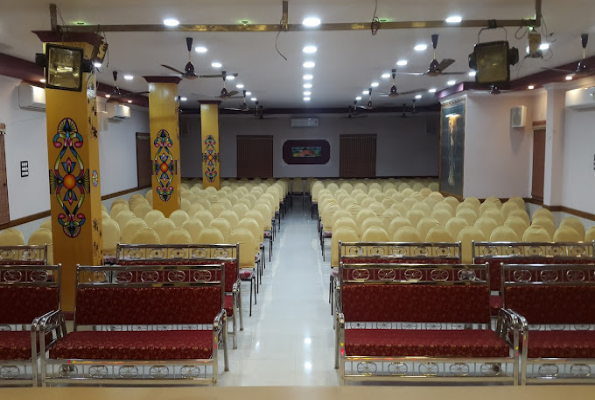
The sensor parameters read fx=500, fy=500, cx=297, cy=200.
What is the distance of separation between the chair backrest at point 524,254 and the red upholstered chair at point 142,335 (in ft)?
9.98

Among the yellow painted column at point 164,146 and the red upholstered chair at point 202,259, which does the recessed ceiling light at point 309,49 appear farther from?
the yellow painted column at point 164,146

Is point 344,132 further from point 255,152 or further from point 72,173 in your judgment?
point 72,173

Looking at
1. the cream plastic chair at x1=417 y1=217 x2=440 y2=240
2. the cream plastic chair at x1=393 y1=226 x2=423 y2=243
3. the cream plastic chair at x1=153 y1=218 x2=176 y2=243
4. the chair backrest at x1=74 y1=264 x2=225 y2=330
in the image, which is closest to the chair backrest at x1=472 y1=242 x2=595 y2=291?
the cream plastic chair at x1=393 y1=226 x2=423 y2=243

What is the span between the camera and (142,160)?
1808 centimetres

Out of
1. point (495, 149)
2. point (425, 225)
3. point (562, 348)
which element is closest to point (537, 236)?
point (425, 225)

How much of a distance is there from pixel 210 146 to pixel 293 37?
9811 millimetres

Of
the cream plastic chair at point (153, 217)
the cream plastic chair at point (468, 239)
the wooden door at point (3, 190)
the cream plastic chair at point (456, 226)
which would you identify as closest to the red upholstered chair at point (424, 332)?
the cream plastic chair at point (468, 239)

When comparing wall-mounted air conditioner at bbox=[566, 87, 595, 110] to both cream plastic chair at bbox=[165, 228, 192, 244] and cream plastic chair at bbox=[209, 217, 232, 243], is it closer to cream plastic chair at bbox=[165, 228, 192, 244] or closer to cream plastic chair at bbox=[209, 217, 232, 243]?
cream plastic chair at bbox=[209, 217, 232, 243]

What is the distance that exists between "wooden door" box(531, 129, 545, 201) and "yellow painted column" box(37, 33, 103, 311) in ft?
35.6

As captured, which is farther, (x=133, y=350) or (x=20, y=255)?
(x=20, y=255)

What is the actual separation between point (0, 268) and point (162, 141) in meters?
6.37

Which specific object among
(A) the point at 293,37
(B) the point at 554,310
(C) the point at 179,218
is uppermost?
(A) the point at 293,37

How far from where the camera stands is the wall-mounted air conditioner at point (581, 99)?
965cm

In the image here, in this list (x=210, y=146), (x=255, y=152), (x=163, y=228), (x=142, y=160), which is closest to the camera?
A: (x=163, y=228)
